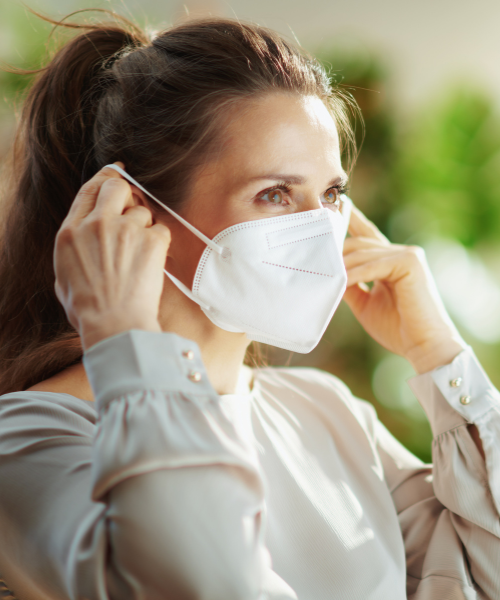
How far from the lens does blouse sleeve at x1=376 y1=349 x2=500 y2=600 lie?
1.09 m

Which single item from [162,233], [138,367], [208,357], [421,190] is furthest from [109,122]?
[421,190]

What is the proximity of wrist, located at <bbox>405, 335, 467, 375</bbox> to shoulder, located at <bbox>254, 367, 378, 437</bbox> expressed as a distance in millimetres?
224

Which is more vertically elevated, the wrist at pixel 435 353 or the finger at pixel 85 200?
the finger at pixel 85 200

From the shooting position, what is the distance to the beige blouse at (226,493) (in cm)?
62

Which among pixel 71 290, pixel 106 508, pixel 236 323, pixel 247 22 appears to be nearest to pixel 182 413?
pixel 106 508

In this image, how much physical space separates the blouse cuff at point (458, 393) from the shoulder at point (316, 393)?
213 millimetres

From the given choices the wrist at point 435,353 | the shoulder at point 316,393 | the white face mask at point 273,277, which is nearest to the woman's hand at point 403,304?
the wrist at point 435,353

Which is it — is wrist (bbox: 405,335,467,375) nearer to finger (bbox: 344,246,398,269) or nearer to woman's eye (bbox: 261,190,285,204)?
finger (bbox: 344,246,398,269)

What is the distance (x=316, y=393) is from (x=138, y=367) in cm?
84

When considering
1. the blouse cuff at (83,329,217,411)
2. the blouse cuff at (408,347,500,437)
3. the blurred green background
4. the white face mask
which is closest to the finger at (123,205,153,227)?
the white face mask

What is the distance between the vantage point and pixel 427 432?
265 cm

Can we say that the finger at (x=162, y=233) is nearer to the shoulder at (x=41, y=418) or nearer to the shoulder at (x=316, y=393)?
the shoulder at (x=41, y=418)

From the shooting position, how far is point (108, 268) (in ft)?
2.48

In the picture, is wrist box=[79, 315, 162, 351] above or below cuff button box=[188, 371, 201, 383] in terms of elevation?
above
